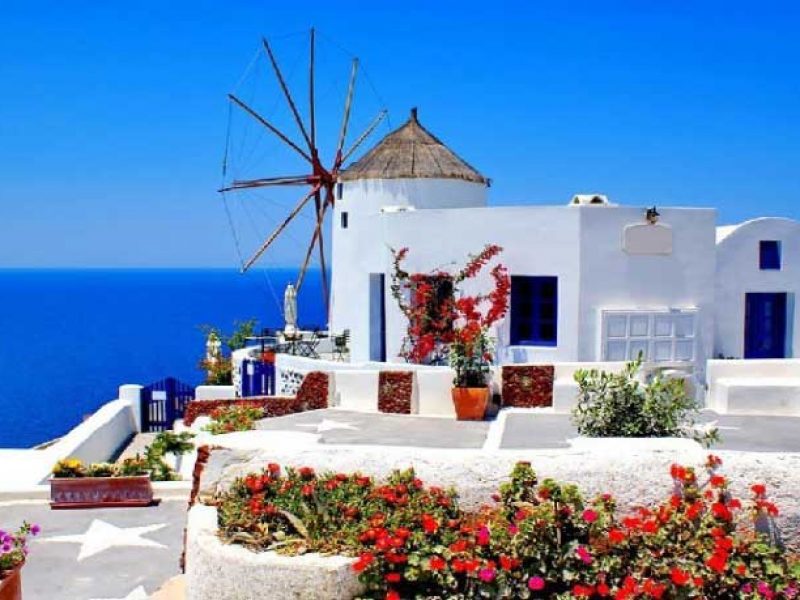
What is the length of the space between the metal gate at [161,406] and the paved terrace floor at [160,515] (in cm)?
927

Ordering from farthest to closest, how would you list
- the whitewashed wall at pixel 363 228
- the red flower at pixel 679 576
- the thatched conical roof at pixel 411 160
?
the thatched conical roof at pixel 411 160 → the whitewashed wall at pixel 363 228 → the red flower at pixel 679 576

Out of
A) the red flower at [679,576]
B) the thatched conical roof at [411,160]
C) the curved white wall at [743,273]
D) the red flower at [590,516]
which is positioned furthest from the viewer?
the thatched conical roof at [411,160]

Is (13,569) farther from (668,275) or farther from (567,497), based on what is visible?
(668,275)

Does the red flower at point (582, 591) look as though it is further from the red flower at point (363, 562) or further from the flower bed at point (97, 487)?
the flower bed at point (97, 487)

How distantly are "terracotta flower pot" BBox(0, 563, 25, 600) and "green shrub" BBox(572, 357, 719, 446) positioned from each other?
5.69 m

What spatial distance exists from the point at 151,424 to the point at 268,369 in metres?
4.08

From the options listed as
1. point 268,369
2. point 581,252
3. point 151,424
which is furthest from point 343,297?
point 581,252

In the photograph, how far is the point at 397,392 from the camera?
14.8 metres

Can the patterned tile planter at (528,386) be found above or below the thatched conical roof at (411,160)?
below

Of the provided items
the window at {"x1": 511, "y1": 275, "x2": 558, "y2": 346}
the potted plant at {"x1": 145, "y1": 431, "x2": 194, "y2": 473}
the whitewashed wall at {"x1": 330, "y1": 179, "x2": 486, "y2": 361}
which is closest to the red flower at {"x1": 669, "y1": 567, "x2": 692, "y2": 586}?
the potted plant at {"x1": 145, "y1": 431, "x2": 194, "y2": 473}

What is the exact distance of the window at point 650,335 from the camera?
17375 millimetres

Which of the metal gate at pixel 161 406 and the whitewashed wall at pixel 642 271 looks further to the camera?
the metal gate at pixel 161 406

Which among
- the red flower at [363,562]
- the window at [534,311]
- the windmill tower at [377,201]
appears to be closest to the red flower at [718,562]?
the red flower at [363,562]

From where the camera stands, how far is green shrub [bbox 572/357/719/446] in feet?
29.3
